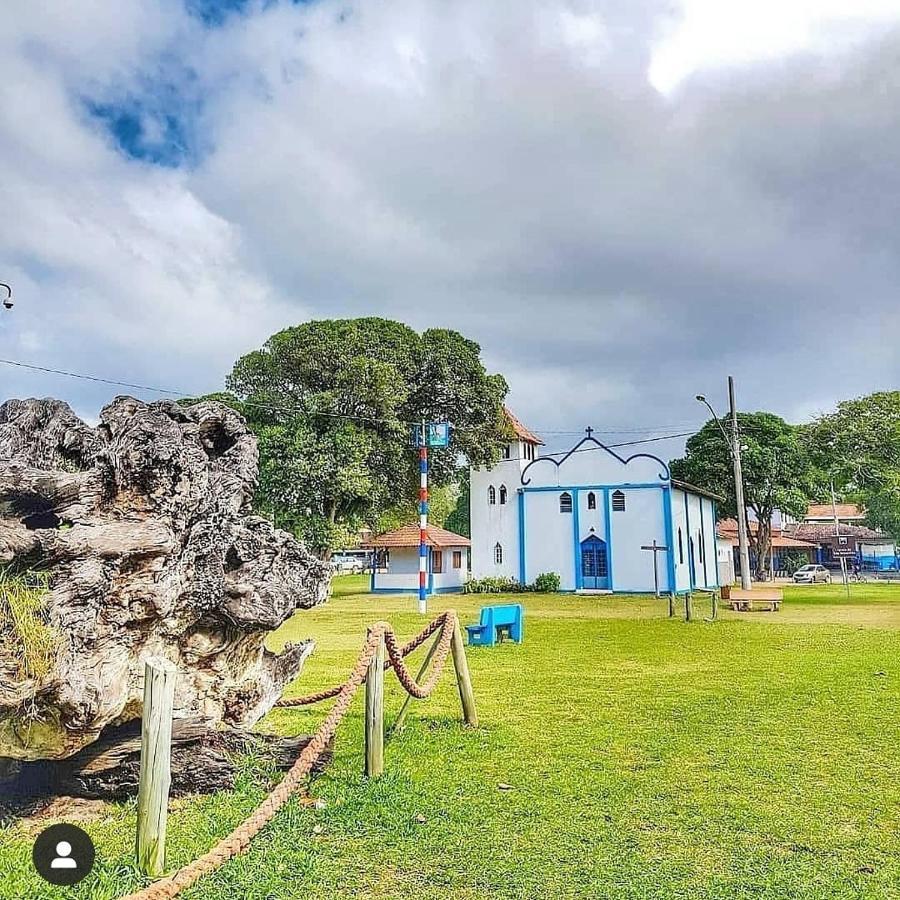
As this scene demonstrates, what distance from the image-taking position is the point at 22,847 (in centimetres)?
464

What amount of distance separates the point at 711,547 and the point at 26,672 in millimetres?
39279

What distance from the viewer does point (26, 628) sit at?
4.65 metres

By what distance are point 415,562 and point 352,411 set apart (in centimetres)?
1172

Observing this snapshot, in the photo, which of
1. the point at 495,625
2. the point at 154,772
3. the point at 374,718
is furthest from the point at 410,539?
the point at 154,772

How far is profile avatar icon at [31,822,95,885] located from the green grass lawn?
4.39 ft

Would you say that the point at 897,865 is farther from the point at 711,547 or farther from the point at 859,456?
the point at 711,547

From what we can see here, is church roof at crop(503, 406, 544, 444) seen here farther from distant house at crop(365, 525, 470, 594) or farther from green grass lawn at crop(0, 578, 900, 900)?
green grass lawn at crop(0, 578, 900, 900)

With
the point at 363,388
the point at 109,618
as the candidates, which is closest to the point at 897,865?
the point at 109,618

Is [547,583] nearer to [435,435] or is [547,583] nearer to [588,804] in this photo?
[435,435]

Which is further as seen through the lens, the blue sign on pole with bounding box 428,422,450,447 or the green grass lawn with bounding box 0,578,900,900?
the blue sign on pole with bounding box 428,422,450,447

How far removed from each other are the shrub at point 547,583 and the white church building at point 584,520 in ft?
0.93

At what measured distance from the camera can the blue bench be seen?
14.4m

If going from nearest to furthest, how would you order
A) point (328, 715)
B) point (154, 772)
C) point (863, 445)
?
point (154, 772)
point (328, 715)
point (863, 445)

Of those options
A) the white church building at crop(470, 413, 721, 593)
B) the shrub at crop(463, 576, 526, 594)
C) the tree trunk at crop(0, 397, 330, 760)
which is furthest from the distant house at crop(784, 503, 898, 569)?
the tree trunk at crop(0, 397, 330, 760)
